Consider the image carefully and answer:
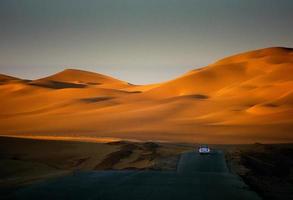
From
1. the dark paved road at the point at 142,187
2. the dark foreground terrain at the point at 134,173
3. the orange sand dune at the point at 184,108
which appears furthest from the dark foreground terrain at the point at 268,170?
the orange sand dune at the point at 184,108

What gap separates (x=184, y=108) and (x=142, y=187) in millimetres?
95540

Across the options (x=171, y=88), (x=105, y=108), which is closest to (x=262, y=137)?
(x=105, y=108)

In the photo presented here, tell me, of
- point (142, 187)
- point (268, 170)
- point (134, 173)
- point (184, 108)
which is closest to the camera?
point (142, 187)

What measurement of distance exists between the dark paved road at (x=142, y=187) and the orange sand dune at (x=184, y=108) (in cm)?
3653

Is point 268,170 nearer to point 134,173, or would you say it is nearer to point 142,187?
point 134,173

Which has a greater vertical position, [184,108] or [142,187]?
Answer: [184,108]

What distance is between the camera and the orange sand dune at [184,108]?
72938 mm

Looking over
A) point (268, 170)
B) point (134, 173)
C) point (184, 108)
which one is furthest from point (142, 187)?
point (184, 108)

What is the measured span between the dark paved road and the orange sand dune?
1438 inches

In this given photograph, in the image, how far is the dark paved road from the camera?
16.2m

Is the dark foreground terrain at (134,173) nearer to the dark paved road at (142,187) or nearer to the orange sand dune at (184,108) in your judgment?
the dark paved road at (142,187)

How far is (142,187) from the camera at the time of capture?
1836cm

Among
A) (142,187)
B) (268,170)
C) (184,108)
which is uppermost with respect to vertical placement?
(184,108)

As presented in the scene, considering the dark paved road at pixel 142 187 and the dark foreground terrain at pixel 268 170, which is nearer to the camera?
the dark paved road at pixel 142 187
